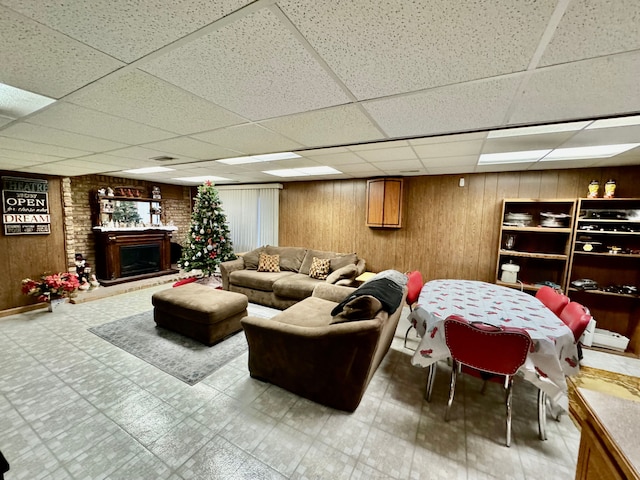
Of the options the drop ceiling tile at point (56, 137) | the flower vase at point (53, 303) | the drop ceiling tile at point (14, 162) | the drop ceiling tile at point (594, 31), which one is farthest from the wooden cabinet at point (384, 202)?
the flower vase at point (53, 303)

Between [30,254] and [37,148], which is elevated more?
[37,148]

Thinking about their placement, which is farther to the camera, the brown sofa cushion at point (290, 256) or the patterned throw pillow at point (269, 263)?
the brown sofa cushion at point (290, 256)

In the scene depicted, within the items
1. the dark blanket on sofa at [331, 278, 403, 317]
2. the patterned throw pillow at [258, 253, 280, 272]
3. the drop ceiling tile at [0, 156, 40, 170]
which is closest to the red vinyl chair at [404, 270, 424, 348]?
the dark blanket on sofa at [331, 278, 403, 317]

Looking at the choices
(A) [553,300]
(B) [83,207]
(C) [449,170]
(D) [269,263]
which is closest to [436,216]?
(C) [449,170]

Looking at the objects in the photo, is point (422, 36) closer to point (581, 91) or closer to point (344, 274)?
point (581, 91)

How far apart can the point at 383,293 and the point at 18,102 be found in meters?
2.88

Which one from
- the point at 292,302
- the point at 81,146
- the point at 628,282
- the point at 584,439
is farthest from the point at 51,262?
the point at 628,282

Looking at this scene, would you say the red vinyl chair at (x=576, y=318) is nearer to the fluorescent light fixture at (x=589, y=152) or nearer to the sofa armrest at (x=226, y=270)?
the fluorescent light fixture at (x=589, y=152)

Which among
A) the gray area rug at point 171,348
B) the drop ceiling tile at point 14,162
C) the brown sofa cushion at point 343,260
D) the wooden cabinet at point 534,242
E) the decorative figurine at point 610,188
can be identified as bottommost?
the gray area rug at point 171,348

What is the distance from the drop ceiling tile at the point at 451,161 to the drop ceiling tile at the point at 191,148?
2.37 m

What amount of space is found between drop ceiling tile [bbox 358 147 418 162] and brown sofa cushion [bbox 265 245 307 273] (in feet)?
8.42

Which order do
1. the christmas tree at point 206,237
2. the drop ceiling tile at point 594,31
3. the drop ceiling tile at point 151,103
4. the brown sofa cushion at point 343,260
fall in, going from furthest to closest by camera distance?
the christmas tree at point 206,237 < the brown sofa cushion at point 343,260 < the drop ceiling tile at point 151,103 < the drop ceiling tile at point 594,31

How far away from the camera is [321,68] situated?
1133 mm

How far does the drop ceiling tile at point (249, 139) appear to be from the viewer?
6.75 ft
